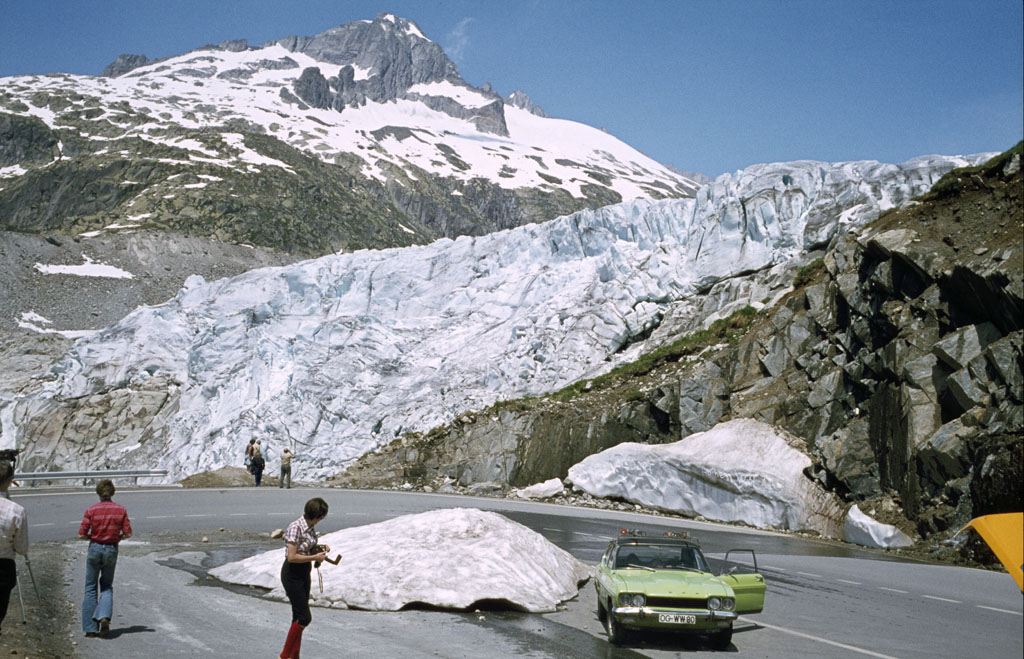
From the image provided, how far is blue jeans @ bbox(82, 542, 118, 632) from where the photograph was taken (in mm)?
7492

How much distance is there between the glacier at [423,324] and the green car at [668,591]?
27.0 meters

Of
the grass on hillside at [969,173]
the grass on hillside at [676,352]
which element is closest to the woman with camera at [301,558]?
the grass on hillside at [969,173]

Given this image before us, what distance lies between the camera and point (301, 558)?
670cm

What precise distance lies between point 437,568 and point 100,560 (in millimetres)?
3804

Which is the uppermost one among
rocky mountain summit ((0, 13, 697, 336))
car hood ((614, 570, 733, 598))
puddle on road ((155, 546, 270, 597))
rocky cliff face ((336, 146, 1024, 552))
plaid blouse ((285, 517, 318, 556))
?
rocky mountain summit ((0, 13, 697, 336))

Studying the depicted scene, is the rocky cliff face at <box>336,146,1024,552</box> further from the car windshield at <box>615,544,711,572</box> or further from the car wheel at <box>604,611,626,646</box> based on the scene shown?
the car wheel at <box>604,611,626,646</box>

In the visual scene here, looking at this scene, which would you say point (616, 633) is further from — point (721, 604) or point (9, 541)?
point (9, 541)

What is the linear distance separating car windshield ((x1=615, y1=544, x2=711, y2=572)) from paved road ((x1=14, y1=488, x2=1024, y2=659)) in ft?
2.55

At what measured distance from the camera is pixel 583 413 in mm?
30609

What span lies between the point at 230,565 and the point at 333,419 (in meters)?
27.3

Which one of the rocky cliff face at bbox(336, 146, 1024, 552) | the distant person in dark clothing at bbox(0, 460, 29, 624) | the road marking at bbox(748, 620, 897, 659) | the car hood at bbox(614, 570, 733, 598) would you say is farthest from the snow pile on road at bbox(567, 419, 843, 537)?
the distant person in dark clothing at bbox(0, 460, 29, 624)

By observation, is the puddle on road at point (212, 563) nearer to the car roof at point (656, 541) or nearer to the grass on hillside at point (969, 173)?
the car roof at point (656, 541)

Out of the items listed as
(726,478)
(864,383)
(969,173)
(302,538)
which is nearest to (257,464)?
(726,478)

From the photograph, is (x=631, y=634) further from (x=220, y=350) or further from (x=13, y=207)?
(x=13, y=207)
